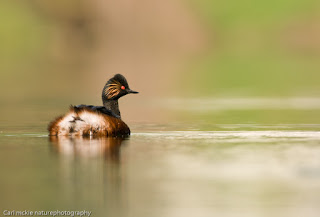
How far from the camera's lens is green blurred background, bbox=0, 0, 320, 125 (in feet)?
90.7

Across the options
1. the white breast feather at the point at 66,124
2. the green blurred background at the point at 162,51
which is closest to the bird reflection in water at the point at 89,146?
the white breast feather at the point at 66,124

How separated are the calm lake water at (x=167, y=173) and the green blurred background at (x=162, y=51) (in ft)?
29.3

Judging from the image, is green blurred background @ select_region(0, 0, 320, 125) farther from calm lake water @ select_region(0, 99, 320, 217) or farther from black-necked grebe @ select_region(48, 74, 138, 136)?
calm lake water @ select_region(0, 99, 320, 217)

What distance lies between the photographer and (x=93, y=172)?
10445 mm

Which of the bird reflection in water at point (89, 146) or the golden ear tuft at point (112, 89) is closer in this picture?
the bird reflection in water at point (89, 146)

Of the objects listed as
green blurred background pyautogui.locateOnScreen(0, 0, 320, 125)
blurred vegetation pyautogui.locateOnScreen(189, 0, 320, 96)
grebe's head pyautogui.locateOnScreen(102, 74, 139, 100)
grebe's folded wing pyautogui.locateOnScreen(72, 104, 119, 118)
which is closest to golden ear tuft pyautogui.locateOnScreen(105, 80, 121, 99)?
grebe's head pyautogui.locateOnScreen(102, 74, 139, 100)

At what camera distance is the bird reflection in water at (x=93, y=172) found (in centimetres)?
884

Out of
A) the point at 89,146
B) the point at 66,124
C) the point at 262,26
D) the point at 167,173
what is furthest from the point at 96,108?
the point at 262,26

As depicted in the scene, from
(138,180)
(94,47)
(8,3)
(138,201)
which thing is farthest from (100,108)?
(8,3)

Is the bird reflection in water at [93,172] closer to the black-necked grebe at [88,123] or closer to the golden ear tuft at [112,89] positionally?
the black-necked grebe at [88,123]

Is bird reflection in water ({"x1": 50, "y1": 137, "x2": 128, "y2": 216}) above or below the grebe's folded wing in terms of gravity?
below

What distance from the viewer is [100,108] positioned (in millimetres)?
13945

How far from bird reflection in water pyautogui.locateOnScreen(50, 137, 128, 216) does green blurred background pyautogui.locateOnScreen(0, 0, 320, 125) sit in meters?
9.28

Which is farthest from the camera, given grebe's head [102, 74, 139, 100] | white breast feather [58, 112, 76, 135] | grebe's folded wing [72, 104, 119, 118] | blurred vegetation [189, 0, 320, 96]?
blurred vegetation [189, 0, 320, 96]
